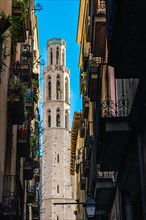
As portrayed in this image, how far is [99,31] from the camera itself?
14.1m

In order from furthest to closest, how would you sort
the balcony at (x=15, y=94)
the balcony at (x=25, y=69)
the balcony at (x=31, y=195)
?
the balcony at (x=31, y=195), the balcony at (x=25, y=69), the balcony at (x=15, y=94)

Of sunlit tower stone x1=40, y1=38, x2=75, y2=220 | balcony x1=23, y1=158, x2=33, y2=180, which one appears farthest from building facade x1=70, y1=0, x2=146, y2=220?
sunlit tower stone x1=40, y1=38, x2=75, y2=220

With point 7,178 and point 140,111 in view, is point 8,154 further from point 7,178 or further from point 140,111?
point 140,111

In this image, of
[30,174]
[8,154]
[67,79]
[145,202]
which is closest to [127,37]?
[145,202]

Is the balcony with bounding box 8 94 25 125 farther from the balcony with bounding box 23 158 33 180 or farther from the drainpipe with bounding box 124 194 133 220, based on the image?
the balcony with bounding box 23 158 33 180

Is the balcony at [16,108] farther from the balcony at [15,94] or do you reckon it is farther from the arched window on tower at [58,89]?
the arched window on tower at [58,89]

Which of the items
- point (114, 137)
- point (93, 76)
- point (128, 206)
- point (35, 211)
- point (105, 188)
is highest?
point (93, 76)

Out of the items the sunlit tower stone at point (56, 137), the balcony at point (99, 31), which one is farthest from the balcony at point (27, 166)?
the sunlit tower stone at point (56, 137)

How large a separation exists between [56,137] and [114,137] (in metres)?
74.5

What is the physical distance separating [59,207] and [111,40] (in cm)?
7101

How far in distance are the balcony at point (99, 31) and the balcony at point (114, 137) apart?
3.40m

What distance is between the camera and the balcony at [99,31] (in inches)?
542

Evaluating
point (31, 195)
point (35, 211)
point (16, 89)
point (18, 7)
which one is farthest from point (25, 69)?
point (35, 211)

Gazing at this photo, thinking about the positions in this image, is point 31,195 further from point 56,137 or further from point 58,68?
point 58,68
